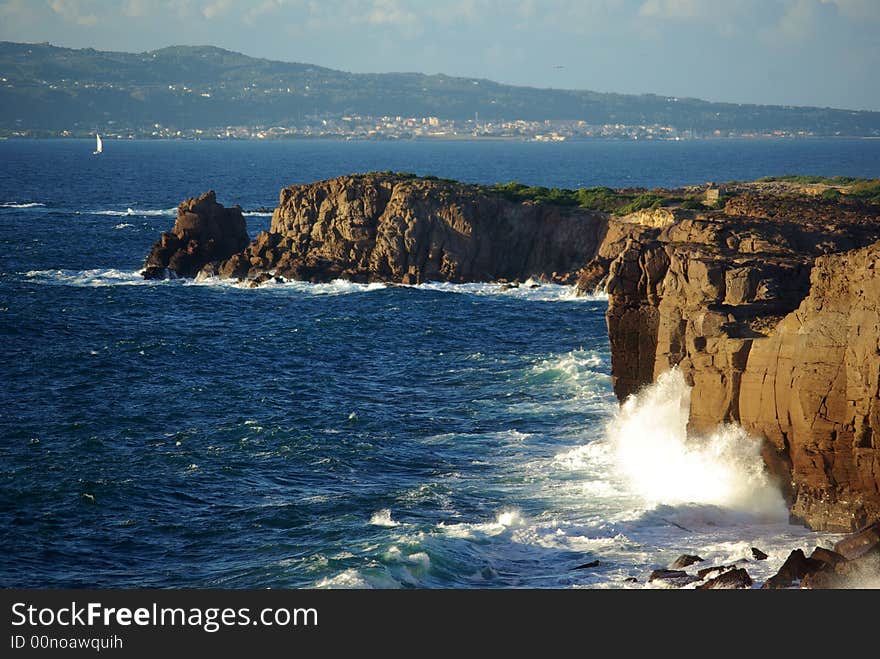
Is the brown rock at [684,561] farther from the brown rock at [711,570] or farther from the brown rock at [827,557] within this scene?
the brown rock at [827,557]

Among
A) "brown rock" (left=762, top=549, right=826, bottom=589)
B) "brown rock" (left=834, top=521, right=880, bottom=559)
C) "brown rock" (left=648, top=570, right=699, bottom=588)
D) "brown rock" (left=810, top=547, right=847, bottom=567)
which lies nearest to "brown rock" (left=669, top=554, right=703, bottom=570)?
"brown rock" (left=648, top=570, right=699, bottom=588)

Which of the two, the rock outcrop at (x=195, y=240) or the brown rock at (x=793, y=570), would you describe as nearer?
the brown rock at (x=793, y=570)

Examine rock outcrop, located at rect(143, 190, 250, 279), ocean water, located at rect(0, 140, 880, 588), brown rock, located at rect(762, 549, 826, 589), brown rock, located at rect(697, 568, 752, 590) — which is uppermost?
rock outcrop, located at rect(143, 190, 250, 279)

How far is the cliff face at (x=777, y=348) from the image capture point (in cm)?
3688

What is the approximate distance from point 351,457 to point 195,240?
58.1 m

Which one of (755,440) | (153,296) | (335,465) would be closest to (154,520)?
(335,465)

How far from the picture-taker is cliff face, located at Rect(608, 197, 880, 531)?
36.9 metres

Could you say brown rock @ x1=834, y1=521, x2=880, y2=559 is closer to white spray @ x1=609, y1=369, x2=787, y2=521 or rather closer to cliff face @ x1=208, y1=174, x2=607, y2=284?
white spray @ x1=609, y1=369, x2=787, y2=521

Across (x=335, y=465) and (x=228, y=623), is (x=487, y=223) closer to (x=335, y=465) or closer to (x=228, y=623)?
(x=335, y=465)

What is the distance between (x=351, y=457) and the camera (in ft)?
163

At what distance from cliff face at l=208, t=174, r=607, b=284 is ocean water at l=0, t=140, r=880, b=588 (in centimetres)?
1486

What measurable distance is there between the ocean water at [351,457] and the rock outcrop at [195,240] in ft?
56.2

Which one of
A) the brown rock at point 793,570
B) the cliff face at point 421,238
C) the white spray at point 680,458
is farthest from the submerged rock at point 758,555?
the cliff face at point 421,238

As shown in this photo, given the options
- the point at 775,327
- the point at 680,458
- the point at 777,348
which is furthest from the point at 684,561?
the point at 775,327
